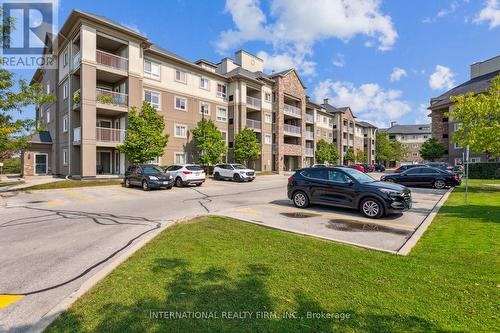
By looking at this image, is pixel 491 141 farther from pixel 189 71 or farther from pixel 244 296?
pixel 189 71

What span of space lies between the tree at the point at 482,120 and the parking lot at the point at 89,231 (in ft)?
19.2

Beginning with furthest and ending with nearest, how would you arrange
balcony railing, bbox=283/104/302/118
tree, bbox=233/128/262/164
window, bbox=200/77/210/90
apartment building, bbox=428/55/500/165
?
balcony railing, bbox=283/104/302/118 < apartment building, bbox=428/55/500/165 < tree, bbox=233/128/262/164 < window, bbox=200/77/210/90

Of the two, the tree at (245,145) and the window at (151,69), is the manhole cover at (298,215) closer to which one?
the tree at (245,145)

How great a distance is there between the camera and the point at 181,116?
29312 millimetres

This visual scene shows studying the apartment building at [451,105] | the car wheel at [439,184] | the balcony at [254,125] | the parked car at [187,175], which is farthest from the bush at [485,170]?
the parked car at [187,175]

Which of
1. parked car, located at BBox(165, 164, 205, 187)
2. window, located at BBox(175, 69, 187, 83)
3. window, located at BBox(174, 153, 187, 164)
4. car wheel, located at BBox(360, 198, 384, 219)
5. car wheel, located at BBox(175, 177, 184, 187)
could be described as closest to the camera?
car wheel, located at BBox(360, 198, 384, 219)

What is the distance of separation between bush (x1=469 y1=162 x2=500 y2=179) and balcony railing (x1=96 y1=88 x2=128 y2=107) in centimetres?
3673

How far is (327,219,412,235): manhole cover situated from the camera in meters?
7.27

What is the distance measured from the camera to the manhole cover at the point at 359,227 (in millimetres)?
7270

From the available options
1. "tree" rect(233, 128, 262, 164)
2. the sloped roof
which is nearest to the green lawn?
"tree" rect(233, 128, 262, 164)

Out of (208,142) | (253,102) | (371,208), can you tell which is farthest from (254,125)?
(371,208)

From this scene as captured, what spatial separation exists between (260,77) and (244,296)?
124 ft

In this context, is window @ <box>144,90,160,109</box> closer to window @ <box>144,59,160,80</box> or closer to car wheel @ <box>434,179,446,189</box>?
window @ <box>144,59,160,80</box>

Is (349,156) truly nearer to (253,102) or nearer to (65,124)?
(253,102)
